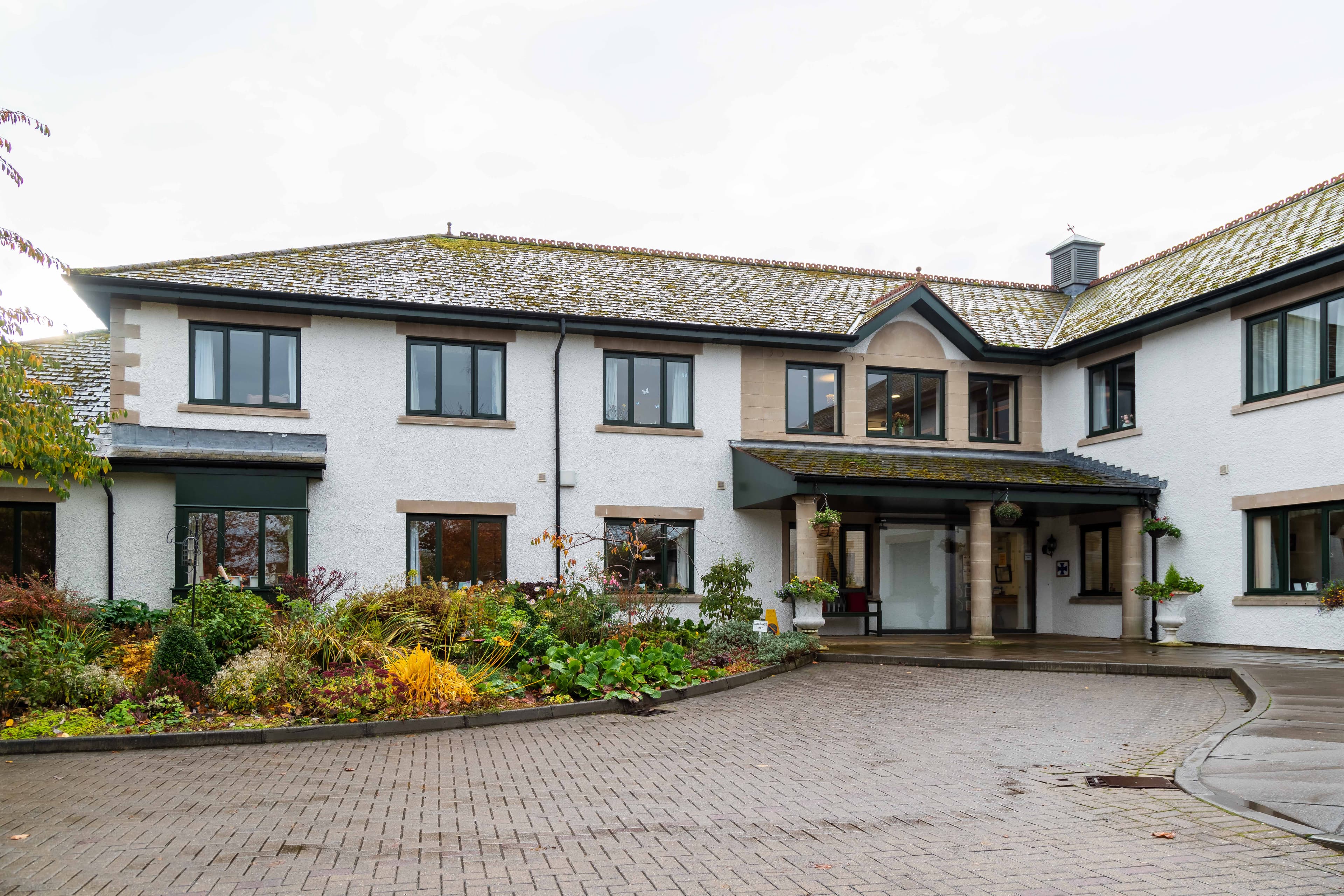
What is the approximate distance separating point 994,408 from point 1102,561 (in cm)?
385

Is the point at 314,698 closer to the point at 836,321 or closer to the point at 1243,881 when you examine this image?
the point at 1243,881

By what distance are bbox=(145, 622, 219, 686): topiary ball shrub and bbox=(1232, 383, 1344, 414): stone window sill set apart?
52.6 feet

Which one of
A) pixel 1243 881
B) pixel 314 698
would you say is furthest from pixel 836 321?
pixel 1243 881

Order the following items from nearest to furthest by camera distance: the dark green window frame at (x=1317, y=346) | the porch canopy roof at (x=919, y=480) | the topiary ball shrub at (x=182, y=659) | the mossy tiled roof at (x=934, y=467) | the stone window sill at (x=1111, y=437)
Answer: the topiary ball shrub at (x=182, y=659), the dark green window frame at (x=1317, y=346), the porch canopy roof at (x=919, y=480), the mossy tiled roof at (x=934, y=467), the stone window sill at (x=1111, y=437)

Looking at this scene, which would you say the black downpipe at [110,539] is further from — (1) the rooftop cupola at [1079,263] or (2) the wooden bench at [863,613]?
(1) the rooftop cupola at [1079,263]

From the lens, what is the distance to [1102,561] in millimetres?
20969

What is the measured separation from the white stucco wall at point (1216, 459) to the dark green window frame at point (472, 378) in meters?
12.0

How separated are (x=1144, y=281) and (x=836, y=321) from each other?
6557 millimetres

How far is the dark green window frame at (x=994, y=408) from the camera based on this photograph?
2194 cm

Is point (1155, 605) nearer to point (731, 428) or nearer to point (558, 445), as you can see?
point (731, 428)

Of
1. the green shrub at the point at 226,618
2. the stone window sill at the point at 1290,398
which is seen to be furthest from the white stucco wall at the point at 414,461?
the stone window sill at the point at 1290,398

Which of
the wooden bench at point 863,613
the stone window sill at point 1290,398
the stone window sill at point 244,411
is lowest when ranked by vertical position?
the wooden bench at point 863,613

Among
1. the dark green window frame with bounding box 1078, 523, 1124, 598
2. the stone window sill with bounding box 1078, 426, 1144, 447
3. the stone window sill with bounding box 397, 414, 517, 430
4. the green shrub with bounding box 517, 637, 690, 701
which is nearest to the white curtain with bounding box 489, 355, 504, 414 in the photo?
the stone window sill with bounding box 397, 414, 517, 430

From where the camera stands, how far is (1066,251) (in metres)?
25.3
